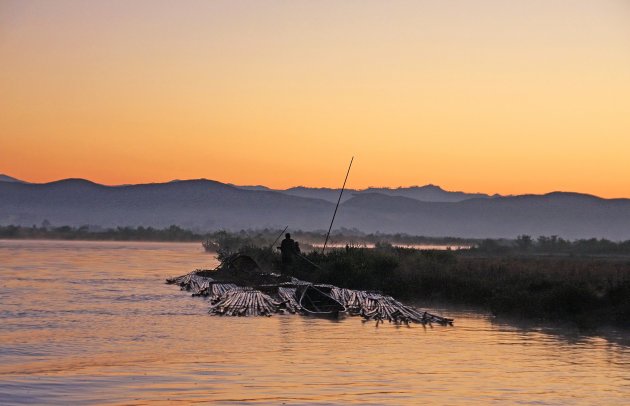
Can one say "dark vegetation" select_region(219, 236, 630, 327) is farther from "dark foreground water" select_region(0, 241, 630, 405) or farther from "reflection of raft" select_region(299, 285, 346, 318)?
"reflection of raft" select_region(299, 285, 346, 318)

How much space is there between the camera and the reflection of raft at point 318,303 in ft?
110

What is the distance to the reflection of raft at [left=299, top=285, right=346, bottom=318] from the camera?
110 feet

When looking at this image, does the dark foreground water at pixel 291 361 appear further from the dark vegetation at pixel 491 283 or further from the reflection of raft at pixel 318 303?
the dark vegetation at pixel 491 283

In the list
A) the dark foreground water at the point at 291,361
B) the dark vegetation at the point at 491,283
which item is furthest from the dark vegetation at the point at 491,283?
the dark foreground water at the point at 291,361

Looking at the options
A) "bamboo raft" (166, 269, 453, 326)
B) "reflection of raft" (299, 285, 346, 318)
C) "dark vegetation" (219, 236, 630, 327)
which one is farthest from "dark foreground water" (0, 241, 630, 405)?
"dark vegetation" (219, 236, 630, 327)

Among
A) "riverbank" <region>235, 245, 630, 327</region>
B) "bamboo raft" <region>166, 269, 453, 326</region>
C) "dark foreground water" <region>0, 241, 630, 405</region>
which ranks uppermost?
"riverbank" <region>235, 245, 630, 327</region>

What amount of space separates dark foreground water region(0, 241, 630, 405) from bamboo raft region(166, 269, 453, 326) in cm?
82

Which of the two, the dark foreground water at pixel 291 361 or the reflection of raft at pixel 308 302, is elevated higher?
the reflection of raft at pixel 308 302

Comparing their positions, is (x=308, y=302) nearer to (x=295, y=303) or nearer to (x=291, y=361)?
(x=295, y=303)

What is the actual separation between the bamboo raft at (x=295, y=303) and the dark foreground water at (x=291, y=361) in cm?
82

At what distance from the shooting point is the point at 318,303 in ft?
113

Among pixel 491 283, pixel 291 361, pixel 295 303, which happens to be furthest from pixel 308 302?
pixel 291 361

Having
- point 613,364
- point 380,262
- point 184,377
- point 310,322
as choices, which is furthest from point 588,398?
point 380,262

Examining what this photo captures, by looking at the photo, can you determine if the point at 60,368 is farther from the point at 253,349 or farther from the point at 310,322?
the point at 310,322
